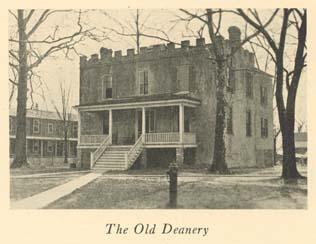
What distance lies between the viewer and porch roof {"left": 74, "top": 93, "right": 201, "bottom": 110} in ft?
63.9

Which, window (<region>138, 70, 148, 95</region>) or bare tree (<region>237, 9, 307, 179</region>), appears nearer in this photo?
bare tree (<region>237, 9, 307, 179</region>)

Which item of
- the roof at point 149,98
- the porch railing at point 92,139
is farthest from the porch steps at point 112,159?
the roof at point 149,98

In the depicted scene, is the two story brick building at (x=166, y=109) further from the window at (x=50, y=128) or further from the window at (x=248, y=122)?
the window at (x=50, y=128)

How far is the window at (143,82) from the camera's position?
22.0m

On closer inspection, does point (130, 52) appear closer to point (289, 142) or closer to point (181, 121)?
point (181, 121)

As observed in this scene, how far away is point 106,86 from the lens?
23.2 m

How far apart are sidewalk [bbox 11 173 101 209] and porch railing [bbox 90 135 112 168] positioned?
4.49m

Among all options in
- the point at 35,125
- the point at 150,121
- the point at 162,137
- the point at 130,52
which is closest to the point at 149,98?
the point at 150,121

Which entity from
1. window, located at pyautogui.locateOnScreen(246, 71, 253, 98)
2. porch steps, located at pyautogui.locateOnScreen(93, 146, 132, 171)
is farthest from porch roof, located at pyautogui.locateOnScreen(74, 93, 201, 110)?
window, located at pyautogui.locateOnScreen(246, 71, 253, 98)

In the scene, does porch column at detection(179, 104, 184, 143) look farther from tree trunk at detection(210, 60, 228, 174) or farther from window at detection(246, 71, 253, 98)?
window at detection(246, 71, 253, 98)

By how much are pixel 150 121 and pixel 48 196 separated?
11057mm

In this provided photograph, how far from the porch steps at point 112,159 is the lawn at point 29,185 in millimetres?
3381

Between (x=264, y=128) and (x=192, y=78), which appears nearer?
(x=192, y=78)
